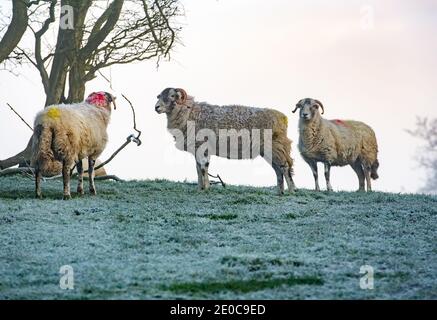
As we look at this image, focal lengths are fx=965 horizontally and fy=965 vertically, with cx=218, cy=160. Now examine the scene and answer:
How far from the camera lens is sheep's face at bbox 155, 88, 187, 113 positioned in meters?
20.1

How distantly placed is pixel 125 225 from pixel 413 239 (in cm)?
462

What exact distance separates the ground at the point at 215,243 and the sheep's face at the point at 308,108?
5.89 feet

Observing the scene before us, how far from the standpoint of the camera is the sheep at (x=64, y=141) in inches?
698

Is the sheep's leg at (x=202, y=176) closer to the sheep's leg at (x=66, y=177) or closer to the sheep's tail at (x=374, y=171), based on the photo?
the sheep's leg at (x=66, y=177)

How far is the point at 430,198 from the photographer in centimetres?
1975

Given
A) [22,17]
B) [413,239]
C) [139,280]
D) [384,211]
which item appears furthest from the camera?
[22,17]

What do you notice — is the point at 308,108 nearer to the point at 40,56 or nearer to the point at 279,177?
the point at 279,177

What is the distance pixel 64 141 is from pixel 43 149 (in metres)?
0.41

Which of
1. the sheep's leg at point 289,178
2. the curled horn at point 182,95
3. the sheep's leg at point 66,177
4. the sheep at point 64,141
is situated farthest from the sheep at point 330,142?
the sheep's leg at point 66,177

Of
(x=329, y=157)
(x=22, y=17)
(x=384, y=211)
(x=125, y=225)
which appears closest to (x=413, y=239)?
(x=384, y=211)

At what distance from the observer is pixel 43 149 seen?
17.7 metres

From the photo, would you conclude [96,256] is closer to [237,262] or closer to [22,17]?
[237,262]

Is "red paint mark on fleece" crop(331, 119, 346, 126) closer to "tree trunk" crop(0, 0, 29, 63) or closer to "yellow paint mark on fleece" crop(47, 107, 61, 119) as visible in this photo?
"yellow paint mark on fleece" crop(47, 107, 61, 119)

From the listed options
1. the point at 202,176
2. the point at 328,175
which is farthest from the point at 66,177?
the point at 328,175
